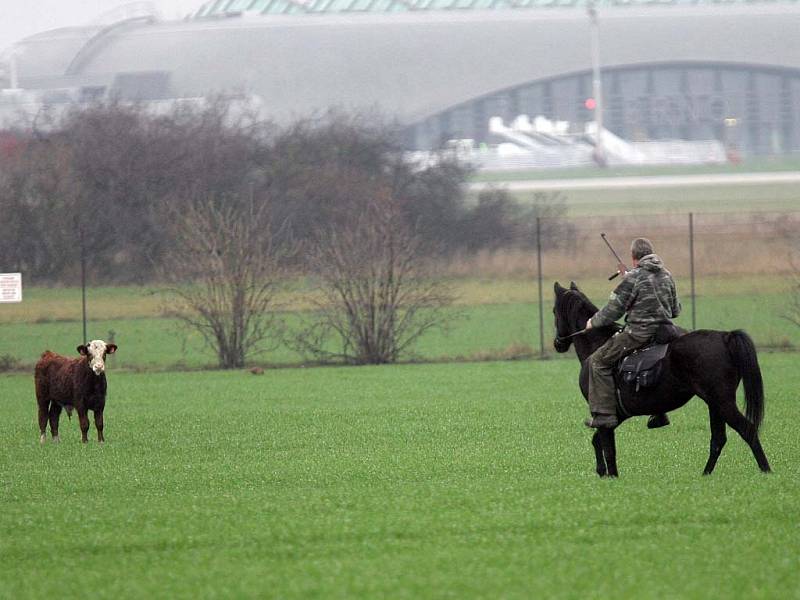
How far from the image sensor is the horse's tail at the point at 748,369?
11.5m

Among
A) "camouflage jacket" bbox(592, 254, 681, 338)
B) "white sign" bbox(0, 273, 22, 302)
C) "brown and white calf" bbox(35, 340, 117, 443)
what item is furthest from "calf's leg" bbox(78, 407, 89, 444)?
"white sign" bbox(0, 273, 22, 302)

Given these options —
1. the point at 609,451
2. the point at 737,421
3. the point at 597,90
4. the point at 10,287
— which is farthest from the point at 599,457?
the point at 597,90

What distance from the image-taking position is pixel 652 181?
78.1m

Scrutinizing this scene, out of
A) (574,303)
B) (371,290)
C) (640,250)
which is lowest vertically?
(574,303)

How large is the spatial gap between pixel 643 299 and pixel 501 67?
3561 inches

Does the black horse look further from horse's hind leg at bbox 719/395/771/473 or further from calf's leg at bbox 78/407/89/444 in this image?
calf's leg at bbox 78/407/89/444

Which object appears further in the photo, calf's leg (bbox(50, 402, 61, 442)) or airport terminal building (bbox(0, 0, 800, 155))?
airport terminal building (bbox(0, 0, 800, 155))

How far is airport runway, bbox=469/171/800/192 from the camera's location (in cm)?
7494

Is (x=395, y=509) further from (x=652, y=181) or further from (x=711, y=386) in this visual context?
(x=652, y=181)

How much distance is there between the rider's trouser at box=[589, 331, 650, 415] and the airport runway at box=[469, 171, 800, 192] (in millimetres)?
58969

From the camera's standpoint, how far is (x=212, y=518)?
10.4 m

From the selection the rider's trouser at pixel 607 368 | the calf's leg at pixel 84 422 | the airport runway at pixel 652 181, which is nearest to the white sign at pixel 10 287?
the calf's leg at pixel 84 422

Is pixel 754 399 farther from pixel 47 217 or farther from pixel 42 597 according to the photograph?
pixel 47 217

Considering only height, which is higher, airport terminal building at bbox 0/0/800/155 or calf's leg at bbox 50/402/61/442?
airport terminal building at bbox 0/0/800/155
